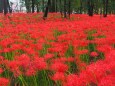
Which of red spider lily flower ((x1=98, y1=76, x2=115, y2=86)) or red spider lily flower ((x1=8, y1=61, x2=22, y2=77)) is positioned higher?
red spider lily flower ((x1=98, y1=76, x2=115, y2=86))

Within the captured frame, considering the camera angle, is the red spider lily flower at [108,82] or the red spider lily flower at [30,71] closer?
the red spider lily flower at [108,82]

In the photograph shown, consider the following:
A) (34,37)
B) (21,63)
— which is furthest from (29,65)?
(34,37)

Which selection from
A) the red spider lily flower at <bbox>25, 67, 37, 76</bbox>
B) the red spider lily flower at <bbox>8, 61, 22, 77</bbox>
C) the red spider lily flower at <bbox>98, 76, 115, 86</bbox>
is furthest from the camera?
the red spider lily flower at <bbox>8, 61, 22, 77</bbox>

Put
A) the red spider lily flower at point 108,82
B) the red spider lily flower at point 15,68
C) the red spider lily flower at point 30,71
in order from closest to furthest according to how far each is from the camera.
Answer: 1. the red spider lily flower at point 108,82
2. the red spider lily flower at point 30,71
3. the red spider lily flower at point 15,68

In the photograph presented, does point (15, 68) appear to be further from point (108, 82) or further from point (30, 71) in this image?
point (108, 82)

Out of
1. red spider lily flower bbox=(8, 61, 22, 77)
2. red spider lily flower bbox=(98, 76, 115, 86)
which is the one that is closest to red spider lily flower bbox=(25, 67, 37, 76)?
red spider lily flower bbox=(8, 61, 22, 77)

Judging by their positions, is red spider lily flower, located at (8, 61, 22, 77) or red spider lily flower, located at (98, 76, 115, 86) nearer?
red spider lily flower, located at (98, 76, 115, 86)

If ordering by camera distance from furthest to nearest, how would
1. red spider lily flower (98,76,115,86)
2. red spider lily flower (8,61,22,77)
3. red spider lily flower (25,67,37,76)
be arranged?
1. red spider lily flower (8,61,22,77)
2. red spider lily flower (25,67,37,76)
3. red spider lily flower (98,76,115,86)

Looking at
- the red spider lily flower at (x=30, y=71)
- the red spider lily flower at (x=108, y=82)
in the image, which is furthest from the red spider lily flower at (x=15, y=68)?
the red spider lily flower at (x=108, y=82)

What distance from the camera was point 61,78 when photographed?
5887 millimetres

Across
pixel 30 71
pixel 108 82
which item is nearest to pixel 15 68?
pixel 30 71

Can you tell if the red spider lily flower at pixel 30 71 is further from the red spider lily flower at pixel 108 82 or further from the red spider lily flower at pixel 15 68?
the red spider lily flower at pixel 108 82

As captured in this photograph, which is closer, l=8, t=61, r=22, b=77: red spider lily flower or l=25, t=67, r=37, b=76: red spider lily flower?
l=25, t=67, r=37, b=76: red spider lily flower

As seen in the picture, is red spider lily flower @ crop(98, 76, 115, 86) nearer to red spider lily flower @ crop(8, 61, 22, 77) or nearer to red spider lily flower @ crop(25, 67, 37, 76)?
red spider lily flower @ crop(25, 67, 37, 76)
